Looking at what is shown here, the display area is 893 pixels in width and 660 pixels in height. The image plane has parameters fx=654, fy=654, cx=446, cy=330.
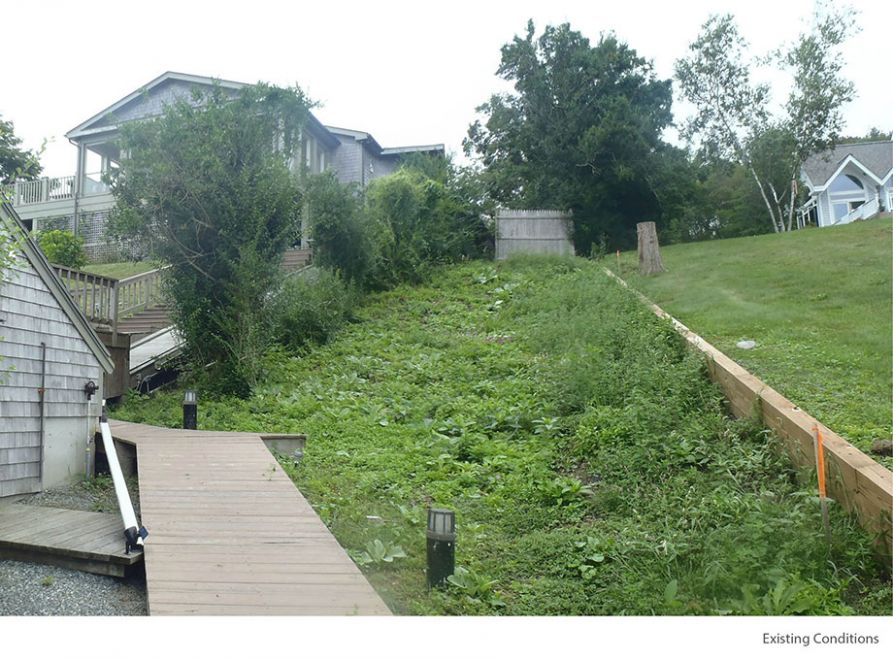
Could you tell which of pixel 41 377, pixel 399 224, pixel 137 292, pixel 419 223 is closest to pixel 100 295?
pixel 137 292

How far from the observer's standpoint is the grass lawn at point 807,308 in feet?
12.7

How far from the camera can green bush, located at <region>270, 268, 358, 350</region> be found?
7.39 m

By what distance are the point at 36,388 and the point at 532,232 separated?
6821 millimetres

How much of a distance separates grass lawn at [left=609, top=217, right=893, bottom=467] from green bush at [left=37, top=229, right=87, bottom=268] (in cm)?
807

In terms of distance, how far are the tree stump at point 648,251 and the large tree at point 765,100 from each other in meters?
1.36

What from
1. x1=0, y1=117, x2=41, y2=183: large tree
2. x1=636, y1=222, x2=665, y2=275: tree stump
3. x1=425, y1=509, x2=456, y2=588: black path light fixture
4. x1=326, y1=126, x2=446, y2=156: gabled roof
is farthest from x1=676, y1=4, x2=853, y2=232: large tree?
x1=326, y1=126, x2=446, y2=156: gabled roof

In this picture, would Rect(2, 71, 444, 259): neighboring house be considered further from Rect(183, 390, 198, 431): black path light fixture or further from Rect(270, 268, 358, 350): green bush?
Rect(183, 390, 198, 431): black path light fixture

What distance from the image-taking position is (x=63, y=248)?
9.73 m

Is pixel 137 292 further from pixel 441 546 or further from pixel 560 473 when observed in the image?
pixel 441 546

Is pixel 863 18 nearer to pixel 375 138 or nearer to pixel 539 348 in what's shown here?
pixel 539 348

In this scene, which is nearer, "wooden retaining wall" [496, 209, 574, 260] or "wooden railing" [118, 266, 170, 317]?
"wooden railing" [118, 266, 170, 317]

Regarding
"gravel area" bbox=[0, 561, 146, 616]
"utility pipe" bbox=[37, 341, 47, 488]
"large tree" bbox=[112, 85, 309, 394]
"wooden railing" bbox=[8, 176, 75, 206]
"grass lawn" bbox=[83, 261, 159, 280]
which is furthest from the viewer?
"grass lawn" bbox=[83, 261, 159, 280]

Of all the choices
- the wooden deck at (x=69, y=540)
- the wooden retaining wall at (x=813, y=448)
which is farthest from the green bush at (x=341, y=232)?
the wooden retaining wall at (x=813, y=448)

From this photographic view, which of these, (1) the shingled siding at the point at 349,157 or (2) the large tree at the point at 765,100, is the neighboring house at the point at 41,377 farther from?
(1) the shingled siding at the point at 349,157
